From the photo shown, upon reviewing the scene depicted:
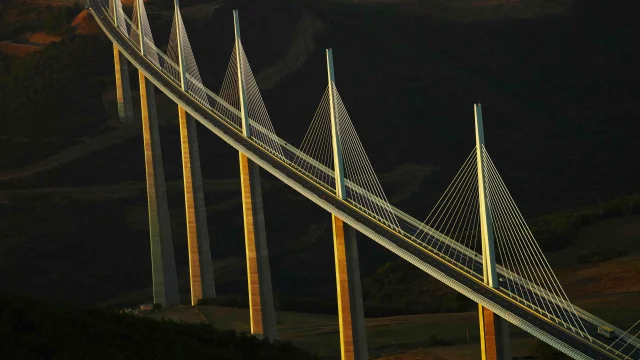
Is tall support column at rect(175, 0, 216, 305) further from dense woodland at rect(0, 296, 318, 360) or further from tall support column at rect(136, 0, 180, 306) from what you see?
dense woodland at rect(0, 296, 318, 360)

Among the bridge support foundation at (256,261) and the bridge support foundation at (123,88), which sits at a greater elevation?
the bridge support foundation at (123,88)

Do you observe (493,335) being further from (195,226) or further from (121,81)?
(121,81)

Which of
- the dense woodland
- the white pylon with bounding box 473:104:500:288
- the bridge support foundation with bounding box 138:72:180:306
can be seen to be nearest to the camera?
the dense woodland

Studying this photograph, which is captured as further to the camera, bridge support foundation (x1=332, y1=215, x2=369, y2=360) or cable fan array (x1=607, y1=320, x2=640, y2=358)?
bridge support foundation (x1=332, y1=215, x2=369, y2=360)

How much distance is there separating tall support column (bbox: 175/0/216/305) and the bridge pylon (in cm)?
2762

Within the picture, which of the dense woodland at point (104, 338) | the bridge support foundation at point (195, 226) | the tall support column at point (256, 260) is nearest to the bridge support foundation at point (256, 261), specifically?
the tall support column at point (256, 260)

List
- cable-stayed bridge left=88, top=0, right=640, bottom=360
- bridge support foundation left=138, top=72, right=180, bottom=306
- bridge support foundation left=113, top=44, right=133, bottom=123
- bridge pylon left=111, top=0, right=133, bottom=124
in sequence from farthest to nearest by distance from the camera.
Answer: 1. bridge support foundation left=113, top=44, right=133, bottom=123
2. bridge pylon left=111, top=0, right=133, bottom=124
3. bridge support foundation left=138, top=72, right=180, bottom=306
4. cable-stayed bridge left=88, top=0, right=640, bottom=360

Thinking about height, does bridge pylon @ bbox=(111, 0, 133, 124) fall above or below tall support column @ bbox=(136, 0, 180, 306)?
above

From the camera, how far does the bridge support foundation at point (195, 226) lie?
8531 cm

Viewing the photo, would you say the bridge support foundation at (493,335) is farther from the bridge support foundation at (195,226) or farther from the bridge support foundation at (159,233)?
the bridge support foundation at (159,233)

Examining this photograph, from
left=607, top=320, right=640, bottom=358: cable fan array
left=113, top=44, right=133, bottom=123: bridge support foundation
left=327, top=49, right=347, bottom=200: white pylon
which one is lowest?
left=607, top=320, right=640, bottom=358: cable fan array

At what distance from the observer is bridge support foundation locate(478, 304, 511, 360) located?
54062 millimetres

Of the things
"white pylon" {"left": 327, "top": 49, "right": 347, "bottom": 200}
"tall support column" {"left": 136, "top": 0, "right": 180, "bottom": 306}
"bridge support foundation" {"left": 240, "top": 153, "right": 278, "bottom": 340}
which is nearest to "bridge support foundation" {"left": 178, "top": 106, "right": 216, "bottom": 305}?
"tall support column" {"left": 136, "top": 0, "right": 180, "bottom": 306}

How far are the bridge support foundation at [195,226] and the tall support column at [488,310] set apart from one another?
31.8m
